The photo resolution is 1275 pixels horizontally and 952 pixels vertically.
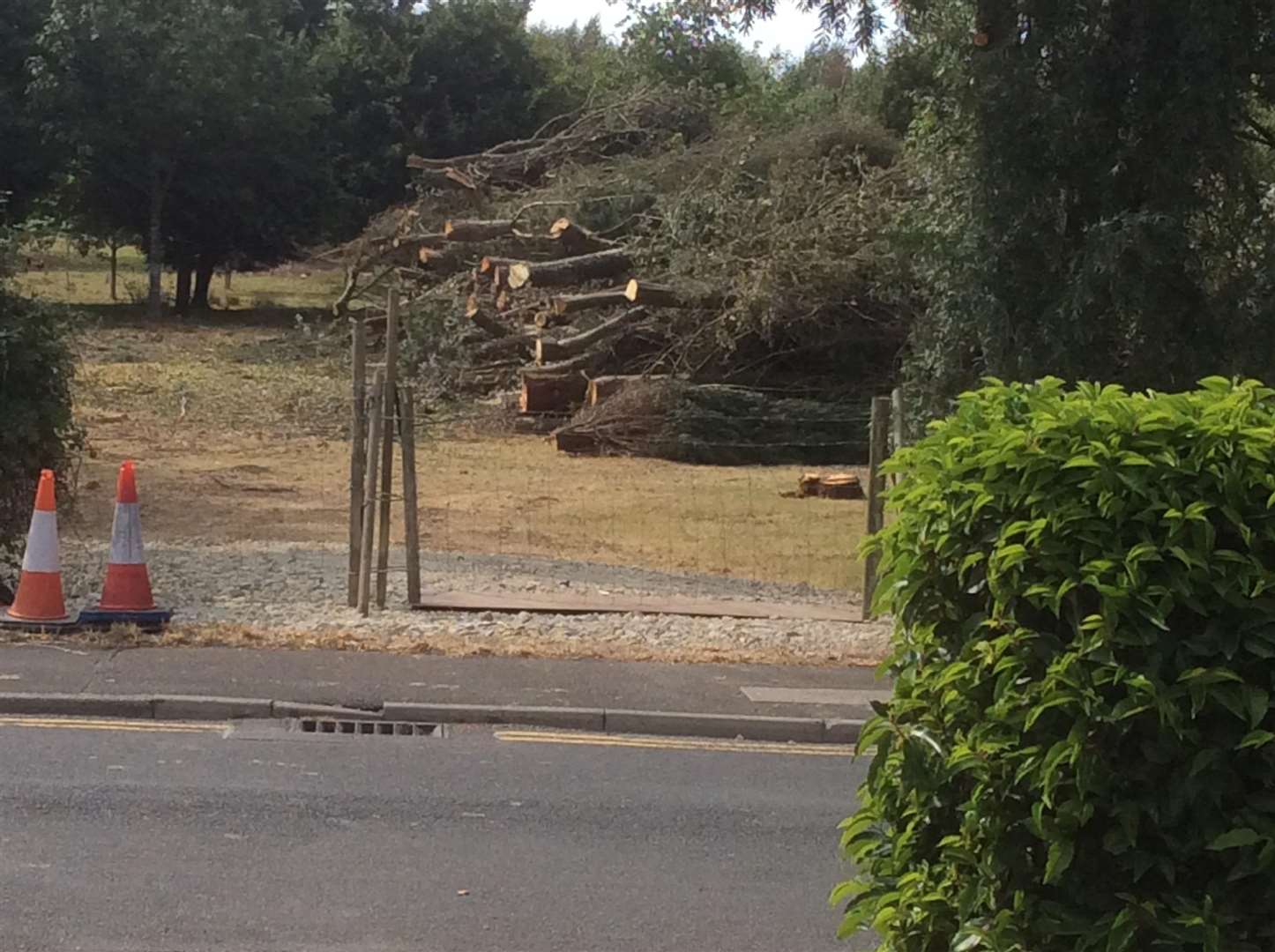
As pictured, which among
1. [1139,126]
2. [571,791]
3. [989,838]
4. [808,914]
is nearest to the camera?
[989,838]

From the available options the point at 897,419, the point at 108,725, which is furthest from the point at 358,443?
the point at 897,419

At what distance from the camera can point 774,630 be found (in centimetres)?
1036

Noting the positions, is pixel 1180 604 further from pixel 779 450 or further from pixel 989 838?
pixel 779 450

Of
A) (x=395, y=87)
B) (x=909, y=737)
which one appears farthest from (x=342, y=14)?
(x=909, y=737)

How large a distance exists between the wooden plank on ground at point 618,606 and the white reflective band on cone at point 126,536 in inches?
79.1

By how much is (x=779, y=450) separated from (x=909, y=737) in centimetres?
1775

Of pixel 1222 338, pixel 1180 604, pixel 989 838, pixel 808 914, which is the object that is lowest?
pixel 808 914

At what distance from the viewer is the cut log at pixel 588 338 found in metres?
21.8

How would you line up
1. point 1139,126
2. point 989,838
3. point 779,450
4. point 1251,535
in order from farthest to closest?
point 779,450 < point 1139,126 < point 989,838 < point 1251,535

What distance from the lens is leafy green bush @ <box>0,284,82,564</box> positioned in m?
10.1

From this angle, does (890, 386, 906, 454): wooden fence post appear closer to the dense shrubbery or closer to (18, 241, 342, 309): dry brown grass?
the dense shrubbery

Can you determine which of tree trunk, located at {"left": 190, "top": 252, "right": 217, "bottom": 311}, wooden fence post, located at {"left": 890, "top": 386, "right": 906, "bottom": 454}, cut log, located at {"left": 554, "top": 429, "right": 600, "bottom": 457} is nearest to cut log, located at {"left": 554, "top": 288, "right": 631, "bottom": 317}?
cut log, located at {"left": 554, "top": 429, "right": 600, "bottom": 457}

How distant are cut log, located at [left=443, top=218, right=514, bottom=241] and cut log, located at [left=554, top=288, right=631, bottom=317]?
156 inches

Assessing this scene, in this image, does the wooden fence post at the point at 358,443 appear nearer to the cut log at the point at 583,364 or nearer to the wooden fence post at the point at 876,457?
the wooden fence post at the point at 876,457
